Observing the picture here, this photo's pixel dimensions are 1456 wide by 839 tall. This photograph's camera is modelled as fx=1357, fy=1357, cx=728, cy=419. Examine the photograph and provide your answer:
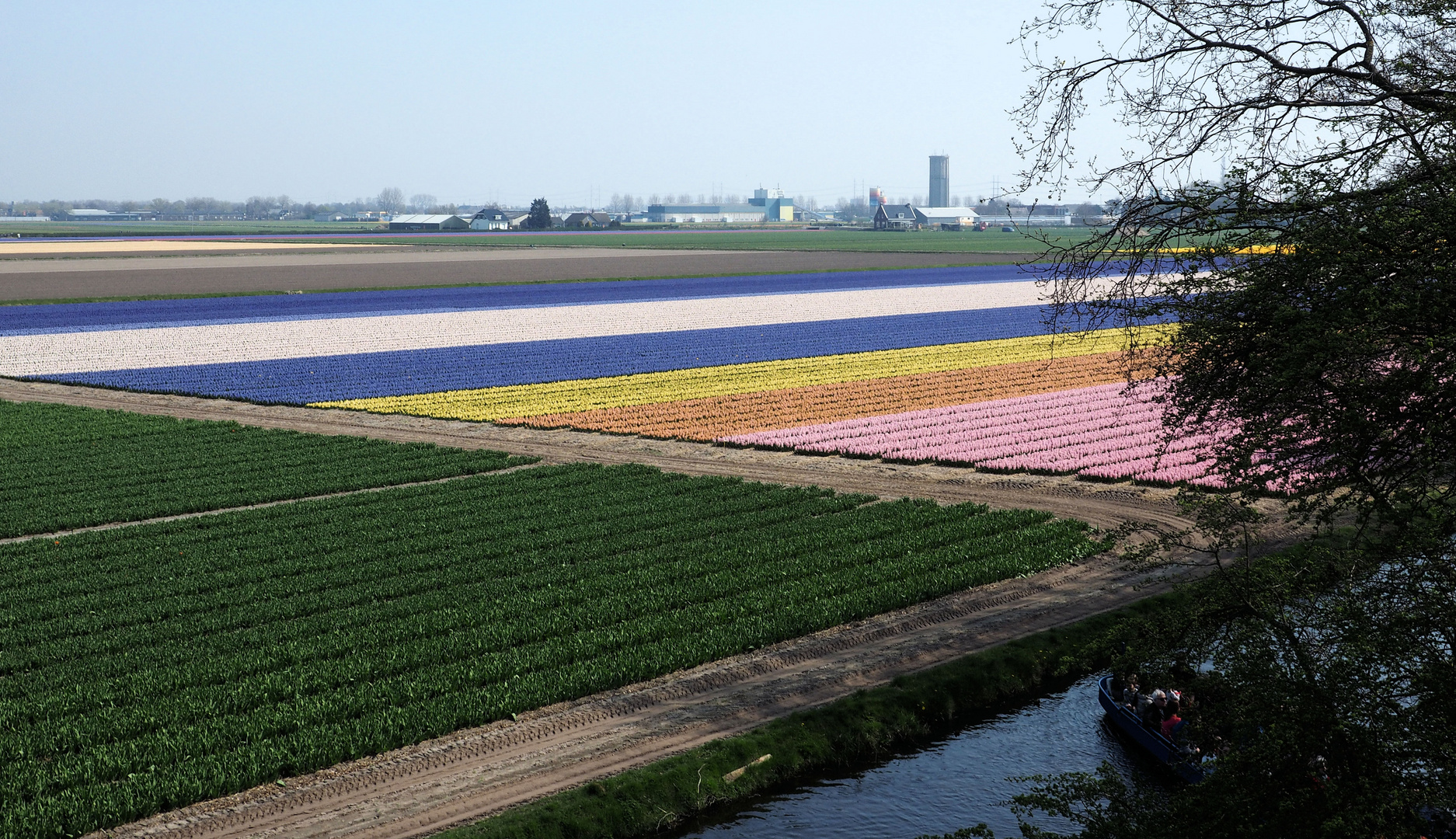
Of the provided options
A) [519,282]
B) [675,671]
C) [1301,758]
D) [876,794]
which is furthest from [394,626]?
[519,282]

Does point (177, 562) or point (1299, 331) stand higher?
point (1299, 331)

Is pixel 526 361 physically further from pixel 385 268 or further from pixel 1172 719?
pixel 385 268

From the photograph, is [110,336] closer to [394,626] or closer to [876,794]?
[394,626]

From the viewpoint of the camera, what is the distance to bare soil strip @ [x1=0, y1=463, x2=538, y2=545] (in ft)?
80.7

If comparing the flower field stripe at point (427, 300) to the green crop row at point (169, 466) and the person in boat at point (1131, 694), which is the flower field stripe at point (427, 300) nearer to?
the green crop row at point (169, 466)

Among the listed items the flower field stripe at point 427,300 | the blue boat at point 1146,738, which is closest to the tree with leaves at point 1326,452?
the blue boat at point 1146,738

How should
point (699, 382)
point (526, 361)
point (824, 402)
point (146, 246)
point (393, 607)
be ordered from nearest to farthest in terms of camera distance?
1. point (393, 607)
2. point (824, 402)
3. point (699, 382)
4. point (526, 361)
5. point (146, 246)

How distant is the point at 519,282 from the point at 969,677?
3242 inches

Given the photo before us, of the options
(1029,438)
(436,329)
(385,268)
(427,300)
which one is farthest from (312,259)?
(1029,438)

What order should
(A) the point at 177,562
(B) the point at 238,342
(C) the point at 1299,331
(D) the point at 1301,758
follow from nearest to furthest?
(D) the point at 1301,758
(C) the point at 1299,331
(A) the point at 177,562
(B) the point at 238,342

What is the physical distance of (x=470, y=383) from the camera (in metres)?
45.1

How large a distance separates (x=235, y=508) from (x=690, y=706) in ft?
46.4

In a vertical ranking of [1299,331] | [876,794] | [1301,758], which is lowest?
[876,794]

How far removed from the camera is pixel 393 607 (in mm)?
19672
